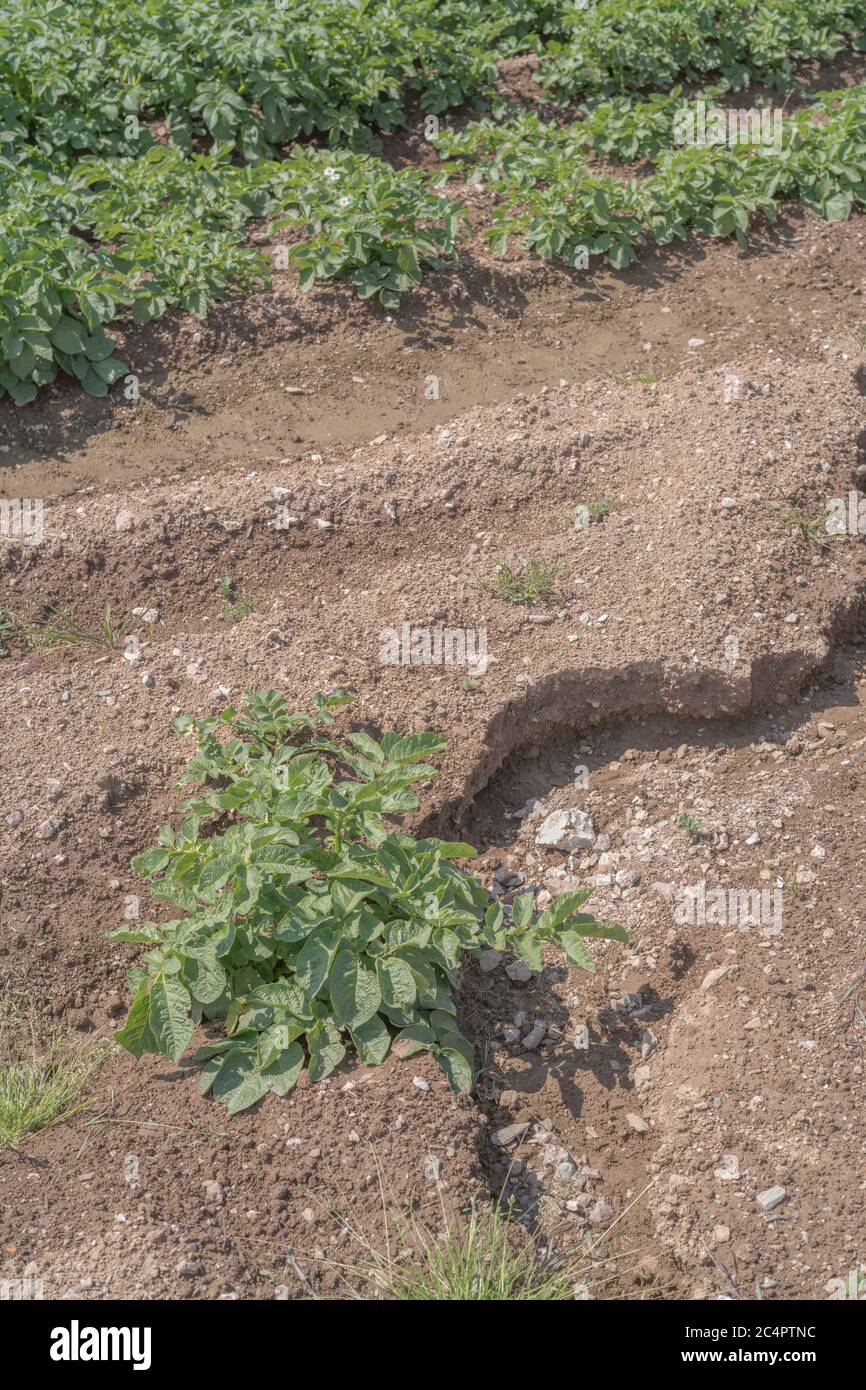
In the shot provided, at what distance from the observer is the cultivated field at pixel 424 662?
332 centimetres

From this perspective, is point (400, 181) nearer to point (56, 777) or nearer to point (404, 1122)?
point (56, 777)

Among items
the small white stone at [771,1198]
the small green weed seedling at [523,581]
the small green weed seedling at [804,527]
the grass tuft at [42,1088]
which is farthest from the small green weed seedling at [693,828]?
the grass tuft at [42,1088]

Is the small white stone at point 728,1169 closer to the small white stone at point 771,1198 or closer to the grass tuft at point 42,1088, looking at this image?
the small white stone at point 771,1198

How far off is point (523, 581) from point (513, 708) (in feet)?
1.93

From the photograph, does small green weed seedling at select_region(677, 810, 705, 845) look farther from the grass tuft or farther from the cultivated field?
the grass tuft

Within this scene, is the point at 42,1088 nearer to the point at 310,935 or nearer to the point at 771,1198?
the point at 310,935

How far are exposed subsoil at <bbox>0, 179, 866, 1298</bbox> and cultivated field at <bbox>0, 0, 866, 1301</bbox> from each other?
2 cm

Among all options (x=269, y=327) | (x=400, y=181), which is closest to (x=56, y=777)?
(x=269, y=327)

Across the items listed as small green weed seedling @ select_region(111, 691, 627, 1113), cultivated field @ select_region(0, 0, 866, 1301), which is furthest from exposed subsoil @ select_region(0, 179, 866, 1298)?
small green weed seedling @ select_region(111, 691, 627, 1113)

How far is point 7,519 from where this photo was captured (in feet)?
17.3

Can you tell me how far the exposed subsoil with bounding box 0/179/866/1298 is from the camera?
327 centimetres

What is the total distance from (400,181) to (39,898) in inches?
165

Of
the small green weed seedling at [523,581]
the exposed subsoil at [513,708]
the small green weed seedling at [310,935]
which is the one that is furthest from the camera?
the small green weed seedling at [523,581]

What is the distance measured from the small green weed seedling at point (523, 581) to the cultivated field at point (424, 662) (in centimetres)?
2
